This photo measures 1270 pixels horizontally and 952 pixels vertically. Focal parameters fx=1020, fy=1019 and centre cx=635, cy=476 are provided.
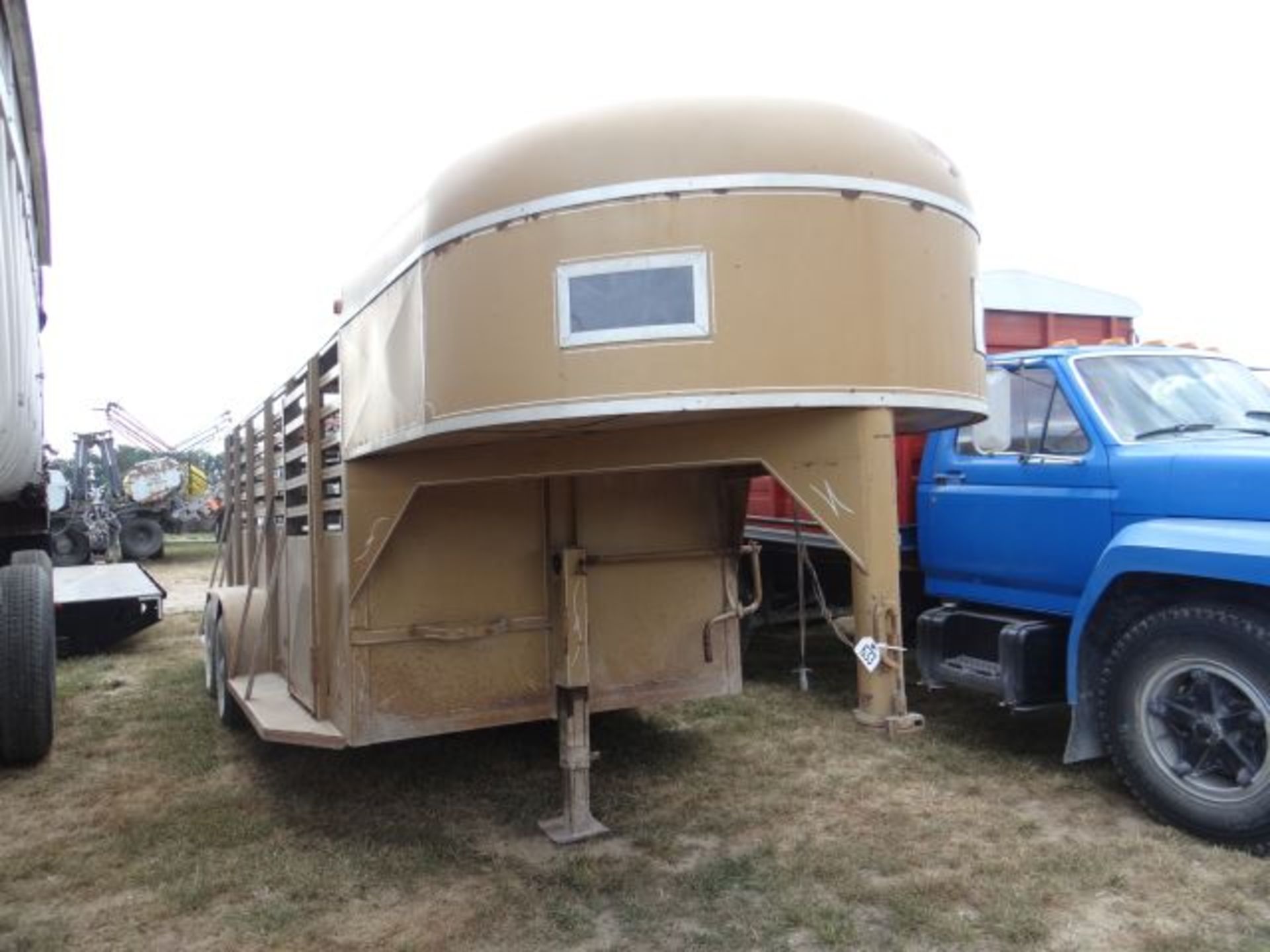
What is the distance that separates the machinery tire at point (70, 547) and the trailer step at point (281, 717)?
15056 millimetres

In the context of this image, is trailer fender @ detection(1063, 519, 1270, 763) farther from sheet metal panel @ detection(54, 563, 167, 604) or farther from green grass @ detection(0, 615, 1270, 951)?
sheet metal panel @ detection(54, 563, 167, 604)

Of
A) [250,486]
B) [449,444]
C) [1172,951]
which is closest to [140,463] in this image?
[250,486]

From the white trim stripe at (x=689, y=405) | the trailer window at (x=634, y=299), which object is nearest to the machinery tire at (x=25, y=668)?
the white trim stripe at (x=689, y=405)

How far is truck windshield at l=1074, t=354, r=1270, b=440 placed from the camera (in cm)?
476

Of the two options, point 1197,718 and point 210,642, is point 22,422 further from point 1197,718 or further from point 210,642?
point 1197,718

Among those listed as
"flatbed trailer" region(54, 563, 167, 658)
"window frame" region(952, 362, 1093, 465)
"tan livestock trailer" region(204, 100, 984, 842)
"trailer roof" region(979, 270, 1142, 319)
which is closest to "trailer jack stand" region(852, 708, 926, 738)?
"tan livestock trailer" region(204, 100, 984, 842)

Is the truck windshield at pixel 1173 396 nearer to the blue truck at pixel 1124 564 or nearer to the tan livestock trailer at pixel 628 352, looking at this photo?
the blue truck at pixel 1124 564

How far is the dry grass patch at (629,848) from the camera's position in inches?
130

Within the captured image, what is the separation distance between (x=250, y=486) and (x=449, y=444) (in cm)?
318

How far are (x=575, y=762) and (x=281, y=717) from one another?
4.50 feet

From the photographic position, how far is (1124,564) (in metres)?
4.19

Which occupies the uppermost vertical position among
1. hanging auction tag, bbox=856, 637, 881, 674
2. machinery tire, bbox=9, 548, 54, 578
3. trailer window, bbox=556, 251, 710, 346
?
trailer window, bbox=556, 251, 710, 346

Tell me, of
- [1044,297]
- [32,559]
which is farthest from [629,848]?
[1044,297]

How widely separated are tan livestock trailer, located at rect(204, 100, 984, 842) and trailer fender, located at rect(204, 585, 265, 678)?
1760 mm
